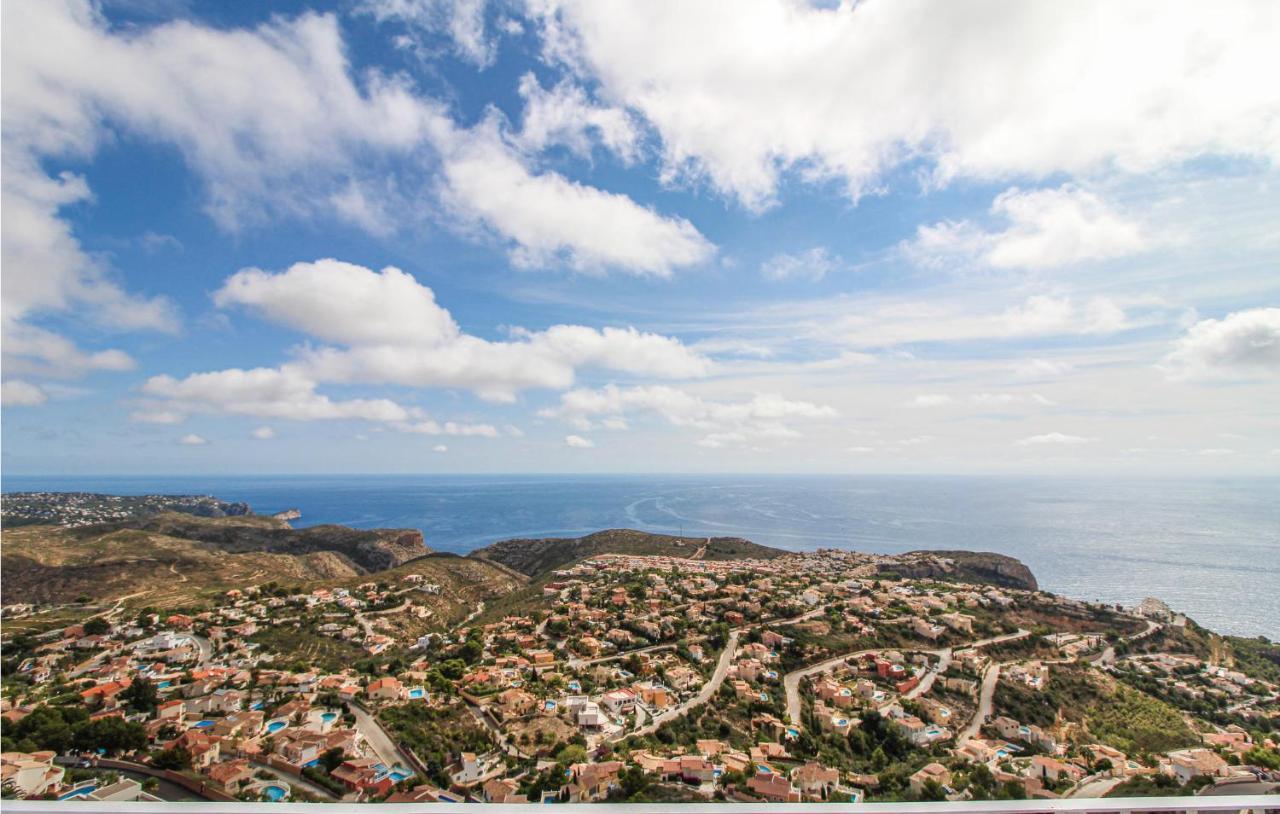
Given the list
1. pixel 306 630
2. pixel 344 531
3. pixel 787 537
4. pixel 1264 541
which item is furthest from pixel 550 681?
pixel 1264 541

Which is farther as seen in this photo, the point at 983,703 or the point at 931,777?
the point at 983,703

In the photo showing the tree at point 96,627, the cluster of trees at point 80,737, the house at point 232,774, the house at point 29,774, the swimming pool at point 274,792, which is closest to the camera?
the house at point 29,774

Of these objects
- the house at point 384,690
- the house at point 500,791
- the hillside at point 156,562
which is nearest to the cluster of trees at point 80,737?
the house at point 384,690

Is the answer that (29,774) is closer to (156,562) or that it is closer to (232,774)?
(232,774)

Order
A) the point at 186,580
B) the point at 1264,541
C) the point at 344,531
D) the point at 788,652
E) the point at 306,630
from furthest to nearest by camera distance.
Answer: the point at 1264,541, the point at 344,531, the point at 186,580, the point at 306,630, the point at 788,652

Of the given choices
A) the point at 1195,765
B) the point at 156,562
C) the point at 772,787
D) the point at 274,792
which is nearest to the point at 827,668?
the point at 1195,765

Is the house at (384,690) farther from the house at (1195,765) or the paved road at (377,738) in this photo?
the house at (1195,765)

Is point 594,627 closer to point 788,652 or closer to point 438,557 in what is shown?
point 788,652
